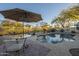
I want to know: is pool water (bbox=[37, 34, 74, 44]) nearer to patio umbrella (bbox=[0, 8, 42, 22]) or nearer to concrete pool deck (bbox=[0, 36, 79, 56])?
concrete pool deck (bbox=[0, 36, 79, 56])

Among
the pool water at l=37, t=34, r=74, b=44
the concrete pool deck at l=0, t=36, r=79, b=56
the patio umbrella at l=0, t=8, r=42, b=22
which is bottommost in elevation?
the concrete pool deck at l=0, t=36, r=79, b=56

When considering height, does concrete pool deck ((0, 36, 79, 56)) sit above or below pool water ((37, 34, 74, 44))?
below

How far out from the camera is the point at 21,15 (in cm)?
1529

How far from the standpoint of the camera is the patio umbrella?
15.2m

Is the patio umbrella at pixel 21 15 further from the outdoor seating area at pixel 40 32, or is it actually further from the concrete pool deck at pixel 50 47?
the concrete pool deck at pixel 50 47

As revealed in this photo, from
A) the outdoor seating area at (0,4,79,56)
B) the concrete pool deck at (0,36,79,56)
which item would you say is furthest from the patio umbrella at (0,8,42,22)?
the concrete pool deck at (0,36,79,56)

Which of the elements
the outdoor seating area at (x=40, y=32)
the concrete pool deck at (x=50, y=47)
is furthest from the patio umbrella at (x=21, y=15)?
the concrete pool deck at (x=50, y=47)

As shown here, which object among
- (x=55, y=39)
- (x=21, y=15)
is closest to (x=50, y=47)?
(x=55, y=39)

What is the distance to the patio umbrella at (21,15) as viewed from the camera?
50.0 feet

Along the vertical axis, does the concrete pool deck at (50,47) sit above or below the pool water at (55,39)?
below

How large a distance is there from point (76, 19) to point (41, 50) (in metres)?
1.54

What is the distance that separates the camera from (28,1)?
50.3ft

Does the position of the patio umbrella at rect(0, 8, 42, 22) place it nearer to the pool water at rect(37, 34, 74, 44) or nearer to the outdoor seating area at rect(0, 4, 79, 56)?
the outdoor seating area at rect(0, 4, 79, 56)

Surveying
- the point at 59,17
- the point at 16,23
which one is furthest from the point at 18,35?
the point at 59,17
